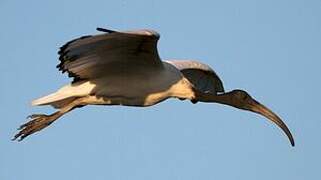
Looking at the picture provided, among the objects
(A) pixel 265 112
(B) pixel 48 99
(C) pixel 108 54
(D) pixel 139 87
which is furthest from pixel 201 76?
(C) pixel 108 54

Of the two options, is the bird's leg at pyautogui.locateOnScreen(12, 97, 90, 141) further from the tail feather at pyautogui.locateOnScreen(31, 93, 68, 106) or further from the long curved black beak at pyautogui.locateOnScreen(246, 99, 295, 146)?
the long curved black beak at pyautogui.locateOnScreen(246, 99, 295, 146)

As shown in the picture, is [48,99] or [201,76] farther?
[201,76]

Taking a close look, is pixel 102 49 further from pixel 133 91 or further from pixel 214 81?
pixel 214 81

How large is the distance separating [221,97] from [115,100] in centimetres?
128

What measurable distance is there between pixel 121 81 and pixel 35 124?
151 cm

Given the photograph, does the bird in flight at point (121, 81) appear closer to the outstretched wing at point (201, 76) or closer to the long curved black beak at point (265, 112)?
the long curved black beak at point (265, 112)

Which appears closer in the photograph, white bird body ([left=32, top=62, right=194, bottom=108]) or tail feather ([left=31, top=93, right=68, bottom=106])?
white bird body ([left=32, top=62, right=194, bottom=108])

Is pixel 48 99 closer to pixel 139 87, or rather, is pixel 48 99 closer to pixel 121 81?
pixel 121 81

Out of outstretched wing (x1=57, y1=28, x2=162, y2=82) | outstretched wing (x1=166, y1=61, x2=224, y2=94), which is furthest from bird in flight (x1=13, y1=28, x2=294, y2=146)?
outstretched wing (x1=166, y1=61, x2=224, y2=94)

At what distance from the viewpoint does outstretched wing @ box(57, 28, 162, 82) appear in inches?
353

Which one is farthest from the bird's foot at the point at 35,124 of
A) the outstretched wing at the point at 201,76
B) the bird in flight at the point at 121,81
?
the outstretched wing at the point at 201,76

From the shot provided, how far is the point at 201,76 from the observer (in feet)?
41.1

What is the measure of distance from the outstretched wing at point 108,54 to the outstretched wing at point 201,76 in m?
2.26

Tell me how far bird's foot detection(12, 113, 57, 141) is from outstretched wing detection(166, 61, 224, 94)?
2177 millimetres
